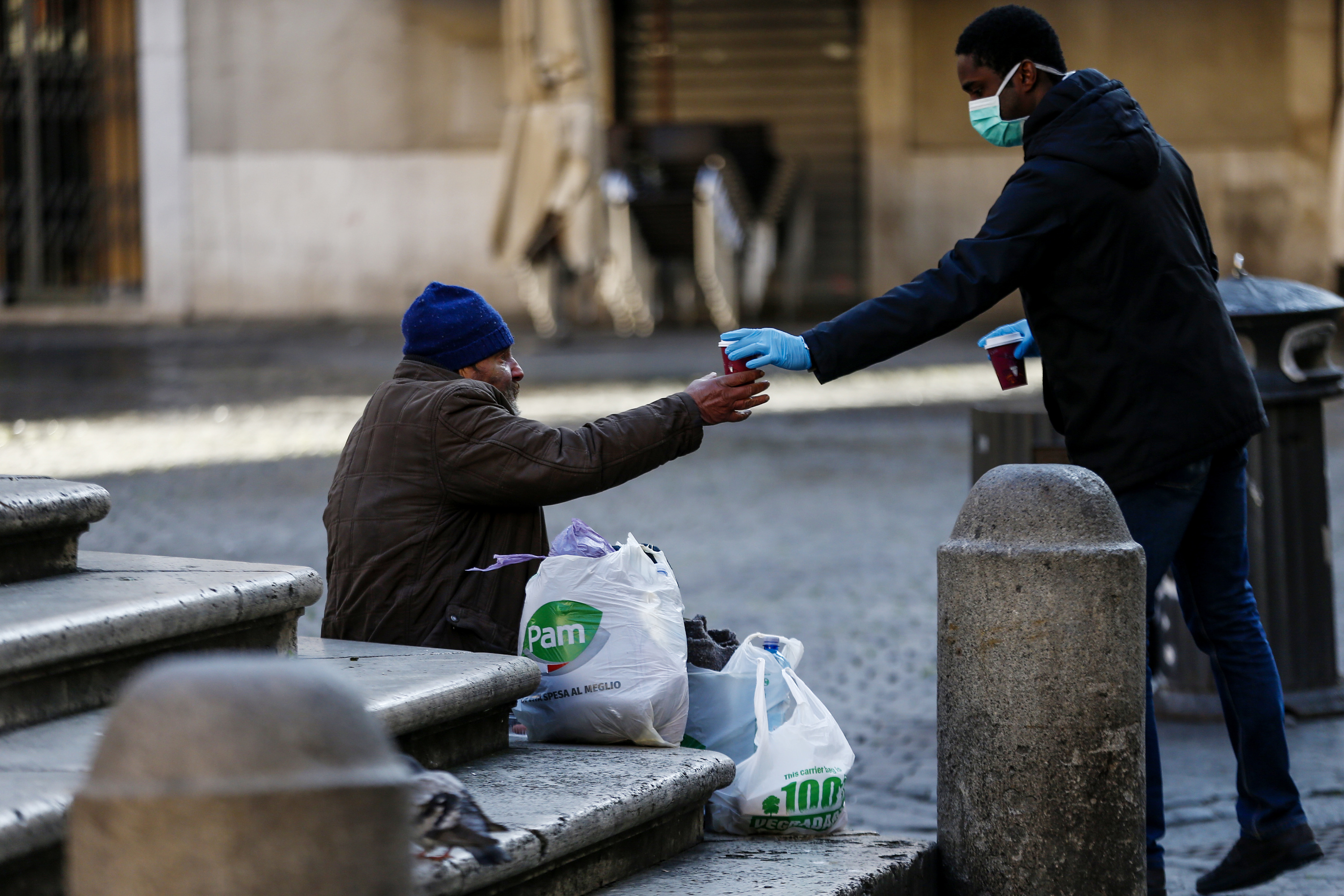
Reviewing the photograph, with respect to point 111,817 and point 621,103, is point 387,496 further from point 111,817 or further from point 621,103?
point 621,103

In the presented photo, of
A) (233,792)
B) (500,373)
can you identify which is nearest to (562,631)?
(500,373)

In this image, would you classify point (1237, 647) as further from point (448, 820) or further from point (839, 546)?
point (839, 546)

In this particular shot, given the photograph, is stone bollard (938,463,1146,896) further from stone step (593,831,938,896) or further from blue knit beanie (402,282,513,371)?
blue knit beanie (402,282,513,371)

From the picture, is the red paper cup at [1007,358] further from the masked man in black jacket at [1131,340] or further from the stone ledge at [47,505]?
the stone ledge at [47,505]

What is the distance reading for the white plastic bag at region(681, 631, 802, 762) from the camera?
3.46m

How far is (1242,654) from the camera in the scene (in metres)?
3.58

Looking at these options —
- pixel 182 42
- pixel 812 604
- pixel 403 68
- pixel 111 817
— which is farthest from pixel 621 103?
pixel 111 817

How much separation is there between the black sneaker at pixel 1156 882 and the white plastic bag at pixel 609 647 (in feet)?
3.45

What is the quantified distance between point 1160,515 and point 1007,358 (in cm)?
63

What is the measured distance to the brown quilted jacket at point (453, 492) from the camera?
339 centimetres

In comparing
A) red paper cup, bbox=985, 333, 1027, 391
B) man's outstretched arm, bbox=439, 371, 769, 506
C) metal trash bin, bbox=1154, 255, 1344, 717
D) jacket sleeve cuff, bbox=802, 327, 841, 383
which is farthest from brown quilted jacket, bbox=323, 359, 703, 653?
metal trash bin, bbox=1154, 255, 1344, 717

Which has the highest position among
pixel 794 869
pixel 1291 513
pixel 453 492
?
pixel 453 492

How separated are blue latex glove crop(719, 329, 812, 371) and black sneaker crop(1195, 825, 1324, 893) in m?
1.43

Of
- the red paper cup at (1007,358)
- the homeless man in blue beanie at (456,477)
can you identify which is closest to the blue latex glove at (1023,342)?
the red paper cup at (1007,358)
